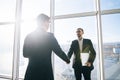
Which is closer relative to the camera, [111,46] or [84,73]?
[84,73]

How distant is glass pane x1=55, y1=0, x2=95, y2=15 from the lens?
384 cm

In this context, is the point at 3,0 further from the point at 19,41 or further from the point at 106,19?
the point at 106,19

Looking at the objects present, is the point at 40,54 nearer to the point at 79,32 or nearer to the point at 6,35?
the point at 79,32

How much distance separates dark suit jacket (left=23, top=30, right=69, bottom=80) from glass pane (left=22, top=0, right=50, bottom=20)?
242cm

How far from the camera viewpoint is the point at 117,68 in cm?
347

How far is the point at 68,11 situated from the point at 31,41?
2290 mm

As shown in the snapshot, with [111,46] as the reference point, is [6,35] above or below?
above

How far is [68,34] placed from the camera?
3.97m

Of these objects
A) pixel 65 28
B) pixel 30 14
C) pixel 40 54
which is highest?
pixel 30 14

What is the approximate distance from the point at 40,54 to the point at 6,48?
10.4 ft

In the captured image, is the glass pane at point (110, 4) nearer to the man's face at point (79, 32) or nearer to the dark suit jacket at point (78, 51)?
the man's face at point (79, 32)

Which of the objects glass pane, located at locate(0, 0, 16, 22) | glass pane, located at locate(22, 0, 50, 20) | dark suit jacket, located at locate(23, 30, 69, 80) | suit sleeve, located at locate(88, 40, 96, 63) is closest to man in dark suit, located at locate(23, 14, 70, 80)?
dark suit jacket, located at locate(23, 30, 69, 80)

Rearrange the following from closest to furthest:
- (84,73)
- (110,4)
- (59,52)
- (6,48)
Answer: (59,52) → (84,73) → (110,4) → (6,48)

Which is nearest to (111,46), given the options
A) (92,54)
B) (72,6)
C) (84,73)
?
(92,54)
